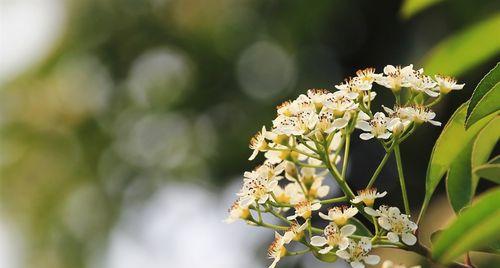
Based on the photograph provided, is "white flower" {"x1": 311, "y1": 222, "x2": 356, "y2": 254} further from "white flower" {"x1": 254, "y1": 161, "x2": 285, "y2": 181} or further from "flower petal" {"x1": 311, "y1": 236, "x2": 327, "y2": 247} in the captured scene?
"white flower" {"x1": 254, "y1": 161, "x2": 285, "y2": 181}

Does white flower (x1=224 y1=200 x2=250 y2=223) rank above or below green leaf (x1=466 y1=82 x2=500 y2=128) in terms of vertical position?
above

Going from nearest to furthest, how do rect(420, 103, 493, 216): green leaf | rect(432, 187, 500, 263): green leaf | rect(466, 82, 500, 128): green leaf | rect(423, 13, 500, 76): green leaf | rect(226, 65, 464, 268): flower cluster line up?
rect(432, 187, 500, 263): green leaf
rect(466, 82, 500, 128): green leaf
rect(226, 65, 464, 268): flower cluster
rect(420, 103, 493, 216): green leaf
rect(423, 13, 500, 76): green leaf

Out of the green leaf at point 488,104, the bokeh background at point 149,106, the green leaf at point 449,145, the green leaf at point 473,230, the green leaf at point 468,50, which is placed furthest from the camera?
the bokeh background at point 149,106

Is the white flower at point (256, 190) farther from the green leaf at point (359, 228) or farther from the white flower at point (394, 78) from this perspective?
the white flower at point (394, 78)

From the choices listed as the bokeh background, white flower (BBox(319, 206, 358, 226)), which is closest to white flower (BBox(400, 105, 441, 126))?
white flower (BBox(319, 206, 358, 226))

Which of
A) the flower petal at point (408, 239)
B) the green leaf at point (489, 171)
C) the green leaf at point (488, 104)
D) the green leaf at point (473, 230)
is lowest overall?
the green leaf at point (473, 230)

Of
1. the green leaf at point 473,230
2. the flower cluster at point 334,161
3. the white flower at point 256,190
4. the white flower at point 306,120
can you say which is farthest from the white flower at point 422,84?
the green leaf at point 473,230

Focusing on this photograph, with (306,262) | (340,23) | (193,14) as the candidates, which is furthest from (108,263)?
(340,23)
